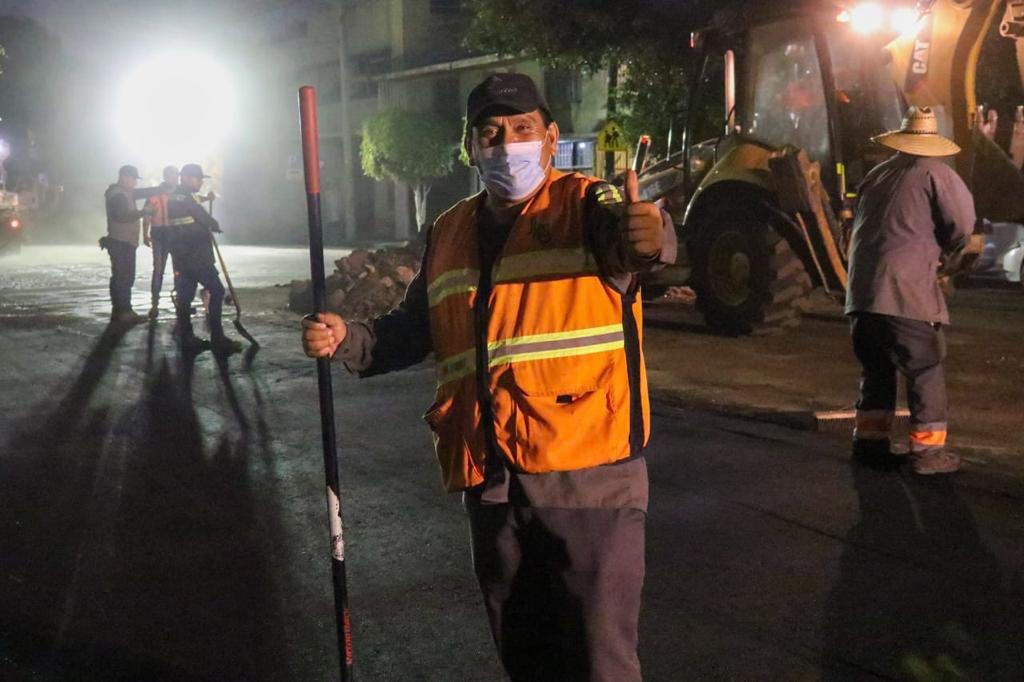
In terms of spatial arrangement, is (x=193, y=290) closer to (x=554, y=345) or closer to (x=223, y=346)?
(x=223, y=346)

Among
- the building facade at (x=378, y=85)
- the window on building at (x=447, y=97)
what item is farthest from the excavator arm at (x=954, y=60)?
the window on building at (x=447, y=97)

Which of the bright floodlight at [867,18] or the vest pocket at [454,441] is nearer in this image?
the vest pocket at [454,441]

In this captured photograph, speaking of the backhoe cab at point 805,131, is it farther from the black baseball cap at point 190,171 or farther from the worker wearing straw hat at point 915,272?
the black baseball cap at point 190,171

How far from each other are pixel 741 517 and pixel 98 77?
66200 millimetres

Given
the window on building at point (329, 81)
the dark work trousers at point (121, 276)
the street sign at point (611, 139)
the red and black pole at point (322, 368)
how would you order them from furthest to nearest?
the window on building at point (329, 81) < the street sign at point (611, 139) < the dark work trousers at point (121, 276) < the red and black pole at point (322, 368)

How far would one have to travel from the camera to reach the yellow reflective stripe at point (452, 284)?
2531 millimetres

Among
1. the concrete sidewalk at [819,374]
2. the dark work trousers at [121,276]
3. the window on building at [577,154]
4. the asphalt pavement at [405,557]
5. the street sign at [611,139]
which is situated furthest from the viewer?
the window on building at [577,154]

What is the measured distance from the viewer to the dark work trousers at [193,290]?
1052cm

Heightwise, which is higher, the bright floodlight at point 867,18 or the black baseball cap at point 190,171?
the bright floodlight at point 867,18

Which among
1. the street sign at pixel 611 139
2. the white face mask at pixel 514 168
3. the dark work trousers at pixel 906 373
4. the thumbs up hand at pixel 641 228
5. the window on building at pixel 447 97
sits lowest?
the dark work trousers at pixel 906 373

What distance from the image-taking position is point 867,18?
952 cm

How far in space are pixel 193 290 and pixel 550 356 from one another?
8.96 meters

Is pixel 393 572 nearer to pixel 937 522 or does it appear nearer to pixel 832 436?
pixel 937 522

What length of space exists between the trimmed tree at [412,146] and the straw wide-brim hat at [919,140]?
3060 centimetres
